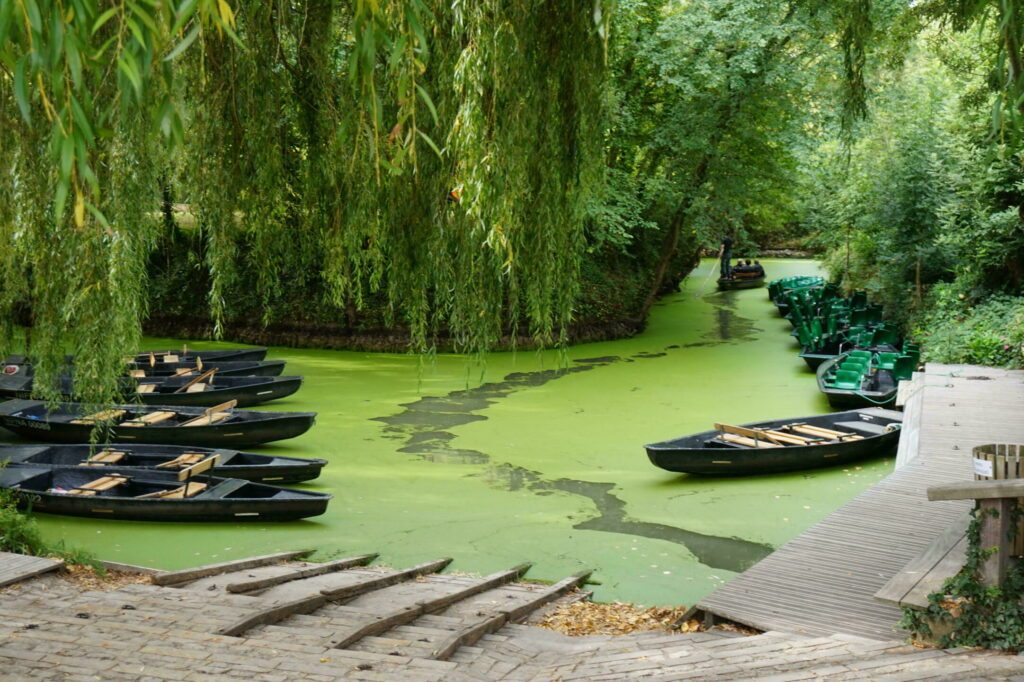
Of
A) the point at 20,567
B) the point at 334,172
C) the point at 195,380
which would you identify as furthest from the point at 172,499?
the point at 195,380

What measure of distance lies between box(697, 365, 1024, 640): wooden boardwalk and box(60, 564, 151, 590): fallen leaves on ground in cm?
333

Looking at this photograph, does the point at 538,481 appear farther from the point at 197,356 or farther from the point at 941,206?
the point at 941,206

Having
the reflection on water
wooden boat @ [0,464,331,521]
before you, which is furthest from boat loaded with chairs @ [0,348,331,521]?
the reflection on water

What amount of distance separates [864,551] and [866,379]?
7.53 metres

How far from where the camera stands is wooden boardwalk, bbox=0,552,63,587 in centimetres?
559

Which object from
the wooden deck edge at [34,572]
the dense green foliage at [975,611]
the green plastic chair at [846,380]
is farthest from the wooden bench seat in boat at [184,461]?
the green plastic chair at [846,380]

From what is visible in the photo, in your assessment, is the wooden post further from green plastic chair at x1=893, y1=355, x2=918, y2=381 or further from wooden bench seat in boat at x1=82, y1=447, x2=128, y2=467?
green plastic chair at x1=893, y1=355, x2=918, y2=381

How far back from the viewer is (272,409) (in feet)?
45.2

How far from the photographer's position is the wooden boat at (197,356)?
15.2 m

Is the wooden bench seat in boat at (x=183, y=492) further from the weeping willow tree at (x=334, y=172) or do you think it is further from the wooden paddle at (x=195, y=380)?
the wooden paddle at (x=195, y=380)

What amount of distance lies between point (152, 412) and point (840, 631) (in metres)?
9.08

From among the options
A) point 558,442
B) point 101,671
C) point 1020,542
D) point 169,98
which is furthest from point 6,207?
point 558,442

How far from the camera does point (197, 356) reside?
51.9 ft

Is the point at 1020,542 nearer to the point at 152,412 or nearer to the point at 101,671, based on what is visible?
the point at 101,671
